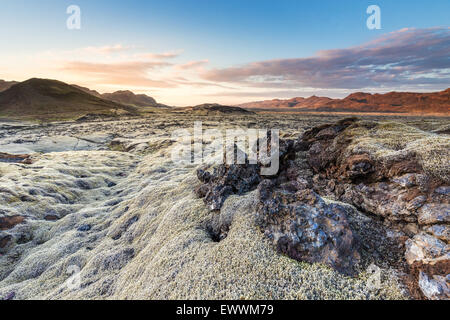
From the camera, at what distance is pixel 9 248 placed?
1179cm

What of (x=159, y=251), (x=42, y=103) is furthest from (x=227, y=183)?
(x=42, y=103)

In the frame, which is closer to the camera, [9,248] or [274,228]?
[274,228]

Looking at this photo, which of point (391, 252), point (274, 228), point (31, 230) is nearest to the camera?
point (391, 252)

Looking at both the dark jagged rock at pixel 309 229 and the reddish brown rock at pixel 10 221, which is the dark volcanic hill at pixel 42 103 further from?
the dark jagged rock at pixel 309 229

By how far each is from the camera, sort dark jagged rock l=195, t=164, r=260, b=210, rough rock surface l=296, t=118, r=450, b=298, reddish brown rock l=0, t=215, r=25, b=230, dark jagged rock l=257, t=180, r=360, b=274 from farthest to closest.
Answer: reddish brown rock l=0, t=215, r=25, b=230, dark jagged rock l=195, t=164, r=260, b=210, dark jagged rock l=257, t=180, r=360, b=274, rough rock surface l=296, t=118, r=450, b=298

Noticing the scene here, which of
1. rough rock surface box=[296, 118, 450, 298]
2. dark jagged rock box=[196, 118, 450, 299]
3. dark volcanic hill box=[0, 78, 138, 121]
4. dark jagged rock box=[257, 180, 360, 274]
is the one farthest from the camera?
dark volcanic hill box=[0, 78, 138, 121]

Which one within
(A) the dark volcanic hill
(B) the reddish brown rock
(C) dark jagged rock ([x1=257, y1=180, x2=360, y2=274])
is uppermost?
(A) the dark volcanic hill

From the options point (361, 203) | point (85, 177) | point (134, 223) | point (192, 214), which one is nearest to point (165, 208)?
point (134, 223)

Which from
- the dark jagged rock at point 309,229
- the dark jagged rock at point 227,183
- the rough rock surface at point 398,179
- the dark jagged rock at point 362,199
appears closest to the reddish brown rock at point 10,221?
the dark jagged rock at point 227,183

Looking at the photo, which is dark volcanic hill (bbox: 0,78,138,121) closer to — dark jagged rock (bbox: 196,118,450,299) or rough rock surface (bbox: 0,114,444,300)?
rough rock surface (bbox: 0,114,444,300)

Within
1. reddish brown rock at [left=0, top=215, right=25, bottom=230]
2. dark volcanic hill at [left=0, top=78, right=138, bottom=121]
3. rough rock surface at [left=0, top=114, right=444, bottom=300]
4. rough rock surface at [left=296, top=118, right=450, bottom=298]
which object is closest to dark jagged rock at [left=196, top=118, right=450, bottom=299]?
rough rock surface at [left=296, top=118, right=450, bottom=298]

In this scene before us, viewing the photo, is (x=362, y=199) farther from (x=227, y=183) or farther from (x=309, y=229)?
(x=227, y=183)
